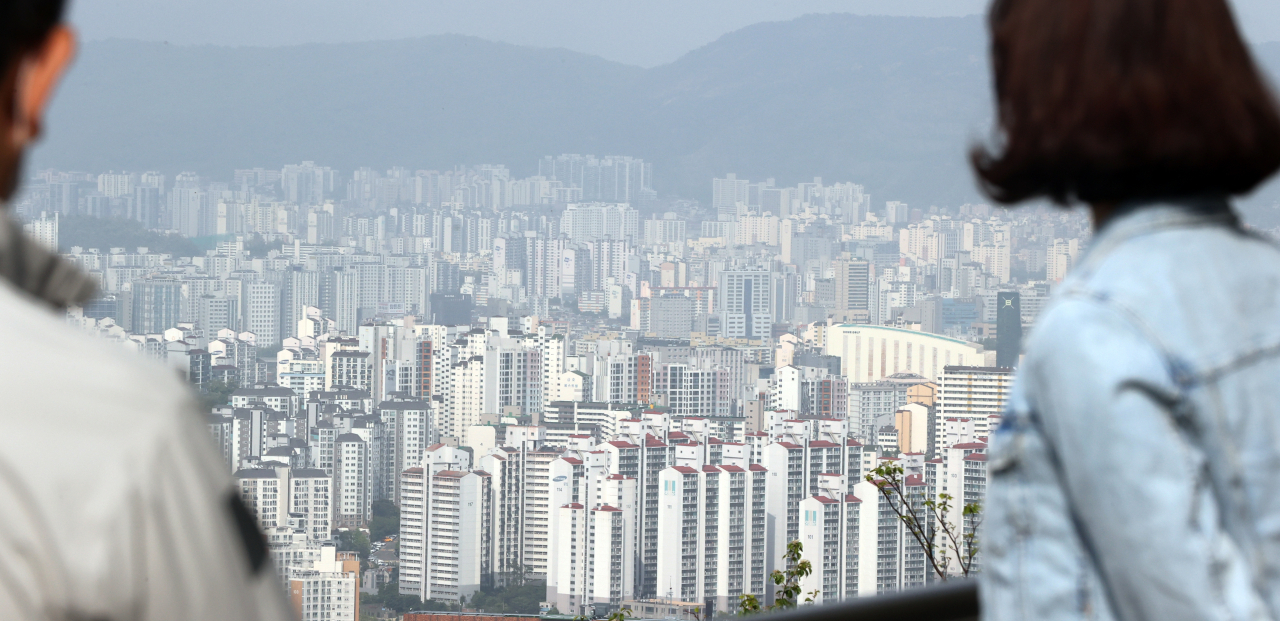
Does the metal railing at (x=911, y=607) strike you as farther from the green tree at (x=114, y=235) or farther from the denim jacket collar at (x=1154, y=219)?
the green tree at (x=114, y=235)

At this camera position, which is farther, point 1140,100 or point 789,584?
point 789,584

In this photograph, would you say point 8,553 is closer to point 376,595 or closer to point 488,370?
point 376,595

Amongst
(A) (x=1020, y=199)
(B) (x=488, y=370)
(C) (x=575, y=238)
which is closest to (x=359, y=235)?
(C) (x=575, y=238)

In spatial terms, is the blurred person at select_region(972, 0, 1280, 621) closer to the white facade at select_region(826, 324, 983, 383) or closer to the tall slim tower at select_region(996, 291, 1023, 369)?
the tall slim tower at select_region(996, 291, 1023, 369)

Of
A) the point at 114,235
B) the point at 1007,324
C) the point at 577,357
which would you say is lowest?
the point at 577,357

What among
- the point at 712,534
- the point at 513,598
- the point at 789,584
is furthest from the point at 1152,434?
the point at 513,598

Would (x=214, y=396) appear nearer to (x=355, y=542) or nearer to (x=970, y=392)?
(x=355, y=542)

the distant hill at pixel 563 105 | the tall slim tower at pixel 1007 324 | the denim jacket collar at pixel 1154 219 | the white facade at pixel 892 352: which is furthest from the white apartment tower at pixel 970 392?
the denim jacket collar at pixel 1154 219

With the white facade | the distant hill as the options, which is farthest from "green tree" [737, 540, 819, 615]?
the distant hill
